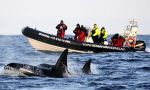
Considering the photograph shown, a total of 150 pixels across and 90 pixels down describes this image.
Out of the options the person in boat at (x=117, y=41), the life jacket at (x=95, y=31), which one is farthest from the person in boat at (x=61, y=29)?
the person in boat at (x=117, y=41)

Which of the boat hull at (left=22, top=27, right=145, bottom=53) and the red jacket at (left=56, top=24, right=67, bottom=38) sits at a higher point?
the red jacket at (left=56, top=24, right=67, bottom=38)

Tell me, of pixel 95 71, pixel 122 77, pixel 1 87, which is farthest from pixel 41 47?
pixel 1 87

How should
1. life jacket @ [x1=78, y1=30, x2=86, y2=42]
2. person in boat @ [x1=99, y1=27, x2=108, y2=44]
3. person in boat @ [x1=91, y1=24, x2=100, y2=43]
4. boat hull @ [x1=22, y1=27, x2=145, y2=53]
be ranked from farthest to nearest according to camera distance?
life jacket @ [x1=78, y1=30, x2=86, y2=42], person in boat @ [x1=99, y1=27, x2=108, y2=44], person in boat @ [x1=91, y1=24, x2=100, y2=43], boat hull @ [x1=22, y1=27, x2=145, y2=53]

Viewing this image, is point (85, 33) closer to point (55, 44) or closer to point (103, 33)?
point (103, 33)

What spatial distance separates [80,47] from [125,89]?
1743 centimetres

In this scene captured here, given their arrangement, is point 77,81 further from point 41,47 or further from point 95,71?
point 41,47

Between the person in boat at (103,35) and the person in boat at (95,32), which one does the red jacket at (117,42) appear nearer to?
the person in boat at (103,35)

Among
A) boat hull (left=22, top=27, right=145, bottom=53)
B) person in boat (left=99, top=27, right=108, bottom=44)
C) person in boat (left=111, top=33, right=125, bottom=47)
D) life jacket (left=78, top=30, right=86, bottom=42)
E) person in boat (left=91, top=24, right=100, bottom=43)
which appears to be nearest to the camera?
boat hull (left=22, top=27, right=145, bottom=53)

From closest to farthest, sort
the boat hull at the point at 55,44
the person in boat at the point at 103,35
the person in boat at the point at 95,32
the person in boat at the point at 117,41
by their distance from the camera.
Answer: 1. the boat hull at the point at 55,44
2. the person in boat at the point at 95,32
3. the person in boat at the point at 103,35
4. the person in boat at the point at 117,41

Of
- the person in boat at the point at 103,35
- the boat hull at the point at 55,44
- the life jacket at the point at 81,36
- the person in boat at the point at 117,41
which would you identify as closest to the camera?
the boat hull at the point at 55,44

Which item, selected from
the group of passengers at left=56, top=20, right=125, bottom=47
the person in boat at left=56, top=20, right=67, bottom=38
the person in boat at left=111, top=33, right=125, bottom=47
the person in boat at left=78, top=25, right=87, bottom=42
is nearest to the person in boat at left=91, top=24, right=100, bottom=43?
the group of passengers at left=56, top=20, right=125, bottom=47

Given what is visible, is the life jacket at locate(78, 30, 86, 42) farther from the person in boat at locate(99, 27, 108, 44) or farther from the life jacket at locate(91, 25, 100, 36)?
the person in boat at locate(99, 27, 108, 44)

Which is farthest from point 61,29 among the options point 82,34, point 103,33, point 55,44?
point 103,33

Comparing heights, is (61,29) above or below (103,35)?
above
